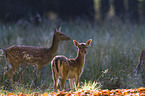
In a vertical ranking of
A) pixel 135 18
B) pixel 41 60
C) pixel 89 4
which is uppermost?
pixel 89 4

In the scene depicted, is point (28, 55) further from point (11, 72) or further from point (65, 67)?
point (65, 67)

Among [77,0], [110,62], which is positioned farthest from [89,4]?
[110,62]

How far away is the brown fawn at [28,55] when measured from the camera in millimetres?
5949

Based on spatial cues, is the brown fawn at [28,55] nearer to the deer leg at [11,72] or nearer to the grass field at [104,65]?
the deer leg at [11,72]

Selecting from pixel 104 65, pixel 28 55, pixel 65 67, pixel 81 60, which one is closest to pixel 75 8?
pixel 104 65

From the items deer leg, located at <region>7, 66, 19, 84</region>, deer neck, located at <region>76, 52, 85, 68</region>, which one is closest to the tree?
deer leg, located at <region>7, 66, 19, 84</region>

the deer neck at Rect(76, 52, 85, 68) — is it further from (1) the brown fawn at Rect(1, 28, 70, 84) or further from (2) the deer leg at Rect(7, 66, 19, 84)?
(2) the deer leg at Rect(7, 66, 19, 84)

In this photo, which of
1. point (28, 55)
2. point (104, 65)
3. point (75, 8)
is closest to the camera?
point (28, 55)

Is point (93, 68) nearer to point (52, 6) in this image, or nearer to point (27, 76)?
point (27, 76)

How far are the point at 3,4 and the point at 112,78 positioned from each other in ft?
33.7

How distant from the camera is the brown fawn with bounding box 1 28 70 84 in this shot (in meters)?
5.95

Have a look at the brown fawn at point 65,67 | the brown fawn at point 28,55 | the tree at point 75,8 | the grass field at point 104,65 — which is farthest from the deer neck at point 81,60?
the tree at point 75,8

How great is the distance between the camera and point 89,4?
45.2 feet

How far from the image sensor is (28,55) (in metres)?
5.86
